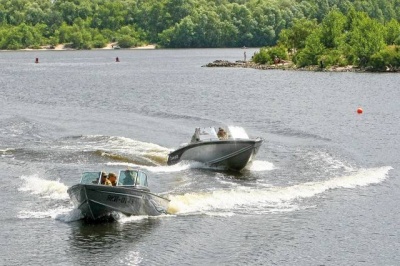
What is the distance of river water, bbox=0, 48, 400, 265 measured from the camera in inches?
1735

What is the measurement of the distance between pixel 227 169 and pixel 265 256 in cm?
2184

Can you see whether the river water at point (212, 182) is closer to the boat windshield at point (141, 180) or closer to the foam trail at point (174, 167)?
the foam trail at point (174, 167)

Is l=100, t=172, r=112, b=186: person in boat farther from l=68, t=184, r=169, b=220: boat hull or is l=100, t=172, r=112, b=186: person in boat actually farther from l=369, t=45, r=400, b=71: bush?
l=369, t=45, r=400, b=71: bush

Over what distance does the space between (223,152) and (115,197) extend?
16616 mm

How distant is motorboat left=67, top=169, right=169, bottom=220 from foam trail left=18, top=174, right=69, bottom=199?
5784mm

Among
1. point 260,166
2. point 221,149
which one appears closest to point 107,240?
point 221,149

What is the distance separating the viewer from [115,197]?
4859 cm

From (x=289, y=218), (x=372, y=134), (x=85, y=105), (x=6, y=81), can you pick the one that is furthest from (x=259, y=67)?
(x=289, y=218)

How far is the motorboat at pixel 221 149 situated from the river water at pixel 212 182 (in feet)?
2.68

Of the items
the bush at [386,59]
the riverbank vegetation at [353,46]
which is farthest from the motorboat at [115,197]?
the riverbank vegetation at [353,46]

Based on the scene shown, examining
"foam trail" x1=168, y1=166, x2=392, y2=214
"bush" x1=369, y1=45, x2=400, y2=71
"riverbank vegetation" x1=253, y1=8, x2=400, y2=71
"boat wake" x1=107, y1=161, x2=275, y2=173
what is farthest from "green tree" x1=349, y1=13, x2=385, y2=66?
"foam trail" x1=168, y1=166, x2=392, y2=214

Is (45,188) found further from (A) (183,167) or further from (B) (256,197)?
(B) (256,197)

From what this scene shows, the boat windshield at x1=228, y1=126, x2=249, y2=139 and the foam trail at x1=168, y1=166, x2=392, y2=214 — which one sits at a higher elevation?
the boat windshield at x1=228, y1=126, x2=249, y2=139

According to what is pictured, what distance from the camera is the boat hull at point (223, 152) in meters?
63.3
